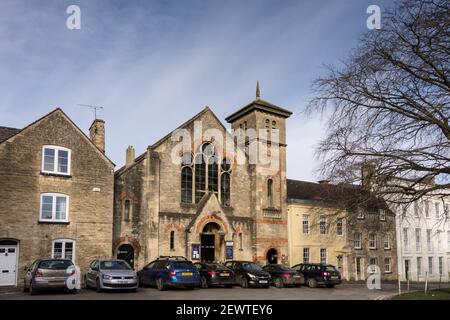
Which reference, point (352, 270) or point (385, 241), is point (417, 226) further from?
point (352, 270)

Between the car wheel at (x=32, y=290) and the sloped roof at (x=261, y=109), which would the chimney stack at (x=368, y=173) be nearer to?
the car wheel at (x=32, y=290)

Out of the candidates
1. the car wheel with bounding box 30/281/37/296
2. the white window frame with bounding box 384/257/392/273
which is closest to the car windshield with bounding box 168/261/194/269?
the car wheel with bounding box 30/281/37/296

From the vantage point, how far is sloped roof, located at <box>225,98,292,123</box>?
36.8m

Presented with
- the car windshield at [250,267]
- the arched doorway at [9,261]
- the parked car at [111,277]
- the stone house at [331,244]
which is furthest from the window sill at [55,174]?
the stone house at [331,244]

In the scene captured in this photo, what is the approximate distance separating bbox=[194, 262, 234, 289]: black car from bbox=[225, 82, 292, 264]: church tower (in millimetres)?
10322

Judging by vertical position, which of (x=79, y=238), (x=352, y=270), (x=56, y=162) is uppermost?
(x=56, y=162)

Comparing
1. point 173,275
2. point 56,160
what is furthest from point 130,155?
point 173,275

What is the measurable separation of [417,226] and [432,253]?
424 centimetres

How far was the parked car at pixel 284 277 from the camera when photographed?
2719 centimetres

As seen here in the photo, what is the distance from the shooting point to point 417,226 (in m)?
50.6

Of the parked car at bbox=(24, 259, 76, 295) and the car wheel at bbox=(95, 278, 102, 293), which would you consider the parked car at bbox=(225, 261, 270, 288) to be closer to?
the car wheel at bbox=(95, 278, 102, 293)

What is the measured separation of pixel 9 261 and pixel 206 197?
1356cm

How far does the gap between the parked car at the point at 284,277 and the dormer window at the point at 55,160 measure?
544 inches

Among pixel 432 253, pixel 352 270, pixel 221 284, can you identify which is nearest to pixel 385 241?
pixel 352 270
